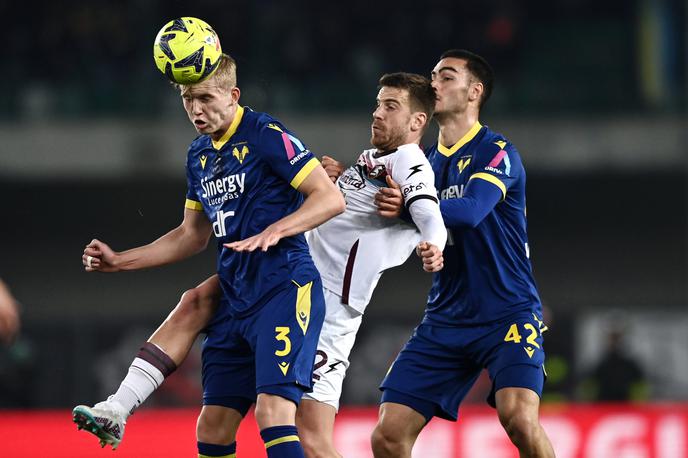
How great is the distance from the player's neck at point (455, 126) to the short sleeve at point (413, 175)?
17.2 inches

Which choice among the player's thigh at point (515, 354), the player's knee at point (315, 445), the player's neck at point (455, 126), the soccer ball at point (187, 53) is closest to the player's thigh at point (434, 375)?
the player's thigh at point (515, 354)

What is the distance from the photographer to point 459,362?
Answer: 224 inches

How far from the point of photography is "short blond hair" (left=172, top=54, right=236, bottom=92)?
4980 mm

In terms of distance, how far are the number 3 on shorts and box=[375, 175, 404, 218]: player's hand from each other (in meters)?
0.80

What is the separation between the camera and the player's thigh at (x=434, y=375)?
566 centimetres

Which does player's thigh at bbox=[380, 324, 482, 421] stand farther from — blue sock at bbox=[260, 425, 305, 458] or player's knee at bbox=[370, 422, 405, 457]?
blue sock at bbox=[260, 425, 305, 458]

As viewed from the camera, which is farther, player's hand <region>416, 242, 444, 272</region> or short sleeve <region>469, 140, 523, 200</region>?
short sleeve <region>469, 140, 523, 200</region>

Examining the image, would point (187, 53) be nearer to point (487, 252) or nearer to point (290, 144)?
point (290, 144)

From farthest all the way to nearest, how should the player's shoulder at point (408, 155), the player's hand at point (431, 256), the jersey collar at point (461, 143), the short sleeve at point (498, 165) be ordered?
the jersey collar at point (461, 143) < the short sleeve at point (498, 165) < the player's shoulder at point (408, 155) < the player's hand at point (431, 256)

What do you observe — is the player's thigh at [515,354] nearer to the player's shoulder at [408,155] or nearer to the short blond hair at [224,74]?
the player's shoulder at [408,155]

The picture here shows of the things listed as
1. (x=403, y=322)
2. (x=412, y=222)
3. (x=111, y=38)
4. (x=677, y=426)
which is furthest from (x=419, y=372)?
(x=111, y=38)

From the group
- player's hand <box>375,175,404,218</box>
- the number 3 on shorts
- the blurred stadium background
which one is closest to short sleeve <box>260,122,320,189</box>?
player's hand <box>375,175,404,218</box>

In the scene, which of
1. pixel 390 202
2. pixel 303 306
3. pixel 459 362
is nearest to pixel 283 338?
pixel 303 306

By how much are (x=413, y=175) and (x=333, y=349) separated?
908 millimetres
